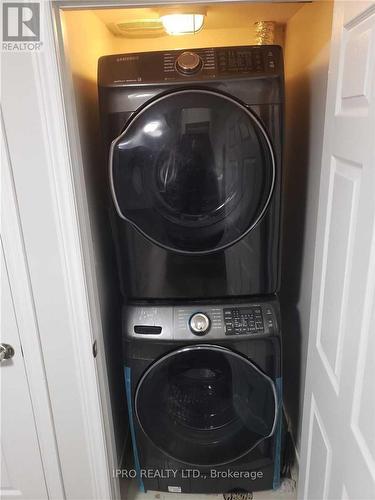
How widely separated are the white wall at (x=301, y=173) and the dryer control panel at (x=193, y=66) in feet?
0.82

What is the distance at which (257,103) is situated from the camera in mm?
1255

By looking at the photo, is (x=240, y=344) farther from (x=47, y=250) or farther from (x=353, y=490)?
(x=47, y=250)

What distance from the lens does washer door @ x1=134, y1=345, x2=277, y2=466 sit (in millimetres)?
1498

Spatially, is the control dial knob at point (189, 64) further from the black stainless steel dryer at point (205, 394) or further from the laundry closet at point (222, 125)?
the black stainless steel dryer at point (205, 394)

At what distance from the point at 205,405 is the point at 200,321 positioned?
0.41 m

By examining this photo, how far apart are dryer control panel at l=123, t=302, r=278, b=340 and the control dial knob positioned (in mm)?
820

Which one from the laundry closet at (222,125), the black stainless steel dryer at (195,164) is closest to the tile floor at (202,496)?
the laundry closet at (222,125)

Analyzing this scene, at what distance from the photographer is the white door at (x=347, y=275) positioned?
0.77m

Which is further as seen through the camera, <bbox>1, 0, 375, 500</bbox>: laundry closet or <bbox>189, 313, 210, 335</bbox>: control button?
<bbox>189, 313, 210, 335</bbox>: control button

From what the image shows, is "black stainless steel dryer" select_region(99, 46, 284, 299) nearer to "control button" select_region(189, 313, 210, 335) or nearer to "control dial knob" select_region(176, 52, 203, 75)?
"control dial knob" select_region(176, 52, 203, 75)

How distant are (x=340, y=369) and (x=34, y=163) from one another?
984mm

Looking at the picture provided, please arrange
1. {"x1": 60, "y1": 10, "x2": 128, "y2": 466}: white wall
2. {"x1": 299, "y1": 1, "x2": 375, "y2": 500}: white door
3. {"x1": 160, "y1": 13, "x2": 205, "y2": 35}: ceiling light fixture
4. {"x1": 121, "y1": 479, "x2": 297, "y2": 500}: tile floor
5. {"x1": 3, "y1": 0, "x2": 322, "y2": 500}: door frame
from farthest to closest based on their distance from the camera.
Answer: {"x1": 121, "y1": 479, "x2": 297, "y2": 500}: tile floor, {"x1": 160, "y1": 13, "x2": 205, "y2": 35}: ceiling light fixture, {"x1": 60, "y1": 10, "x2": 128, "y2": 466}: white wall, {"x1": 3, "y1": 0, "x2": 322, "y2": 500}: door frame, {"x1": 299, "y1": 1, "x2": 375, "y2": 500}: white door

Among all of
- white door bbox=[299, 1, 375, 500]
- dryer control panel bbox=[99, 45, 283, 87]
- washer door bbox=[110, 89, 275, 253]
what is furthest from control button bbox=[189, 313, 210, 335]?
dryer control panel bbox=[99, 45, 283, 87]

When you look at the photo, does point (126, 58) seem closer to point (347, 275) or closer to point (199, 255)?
point (199, 255)
